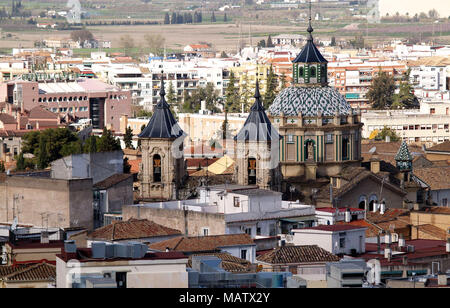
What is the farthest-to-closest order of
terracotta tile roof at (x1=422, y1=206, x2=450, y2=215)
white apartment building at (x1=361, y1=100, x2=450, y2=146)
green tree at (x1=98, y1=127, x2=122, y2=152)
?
white apartment building at (x1=361, y1=100, x2=450, y2=146) < green tree at (x1=98, y1=127, x2=122, y2=152) < terracotta tile roof at (x1=422, y1=206, x2=450, y2=215)

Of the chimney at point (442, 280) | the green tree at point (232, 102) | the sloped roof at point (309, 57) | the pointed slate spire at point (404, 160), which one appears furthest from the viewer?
the green tree at point (232, 102)

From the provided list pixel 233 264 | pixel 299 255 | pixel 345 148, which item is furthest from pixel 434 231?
pixel 233 264

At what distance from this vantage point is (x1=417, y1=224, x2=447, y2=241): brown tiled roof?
49844 millimetres

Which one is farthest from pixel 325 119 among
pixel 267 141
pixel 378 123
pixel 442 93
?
pixel 442 93

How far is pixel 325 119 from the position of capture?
58.3 meters

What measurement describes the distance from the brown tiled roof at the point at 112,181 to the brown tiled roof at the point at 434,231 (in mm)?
9667

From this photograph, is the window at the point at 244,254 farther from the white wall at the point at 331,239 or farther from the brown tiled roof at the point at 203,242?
the white wall at the point at 331,239

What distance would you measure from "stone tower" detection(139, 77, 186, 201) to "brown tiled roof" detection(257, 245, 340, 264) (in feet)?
49.9

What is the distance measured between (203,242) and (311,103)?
16.5 metres

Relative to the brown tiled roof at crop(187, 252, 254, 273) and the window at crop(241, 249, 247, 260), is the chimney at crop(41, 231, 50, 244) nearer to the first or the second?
the brown tiled roof at crop(187, 252, 254, 273)

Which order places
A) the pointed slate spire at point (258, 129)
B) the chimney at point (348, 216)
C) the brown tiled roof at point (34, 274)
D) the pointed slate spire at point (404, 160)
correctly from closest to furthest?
1. the brown tiled roof at point (34, 274)
2. the chimney at point (348, 216)
3. the pointed slate spire at point (258, 129)
4. the pointed slate spire at point (404, 160)

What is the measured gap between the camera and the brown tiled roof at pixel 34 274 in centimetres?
3509

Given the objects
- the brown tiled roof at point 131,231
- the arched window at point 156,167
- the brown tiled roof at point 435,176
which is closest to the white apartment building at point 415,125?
the brown tiled roof at point 435,176

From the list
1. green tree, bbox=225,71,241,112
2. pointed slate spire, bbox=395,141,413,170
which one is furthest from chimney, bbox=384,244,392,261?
green tree, bbox=225,71,241,112
